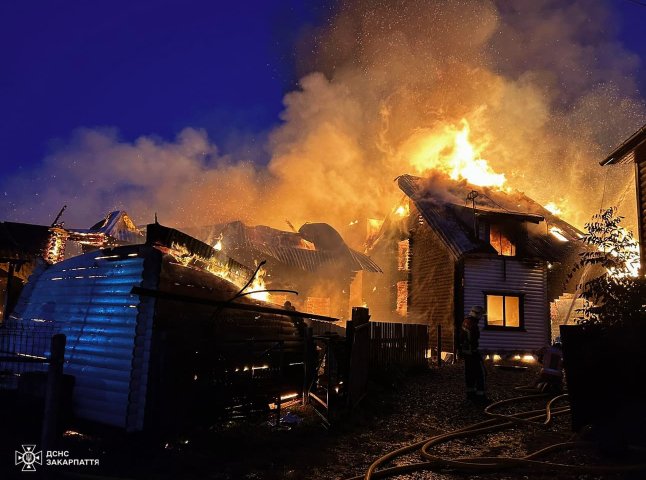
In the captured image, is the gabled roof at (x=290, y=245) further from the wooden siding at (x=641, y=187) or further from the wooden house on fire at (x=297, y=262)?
the wooden siding at (x=641, y=187)

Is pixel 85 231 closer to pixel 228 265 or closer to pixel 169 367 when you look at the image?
→ pixel 228 265

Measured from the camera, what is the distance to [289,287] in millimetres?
23812

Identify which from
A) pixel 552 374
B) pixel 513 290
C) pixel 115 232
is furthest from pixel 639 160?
pixel 115 232

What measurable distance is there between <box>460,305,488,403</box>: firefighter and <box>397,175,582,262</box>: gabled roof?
9349 mm

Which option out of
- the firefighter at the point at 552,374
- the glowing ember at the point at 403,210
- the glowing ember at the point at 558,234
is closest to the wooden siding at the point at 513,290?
the glowing ember at the point at 558,234

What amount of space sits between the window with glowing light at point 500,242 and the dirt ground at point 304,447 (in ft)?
42.1

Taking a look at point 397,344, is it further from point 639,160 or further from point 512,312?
point 512,312

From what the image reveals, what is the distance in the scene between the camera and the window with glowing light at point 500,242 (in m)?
19.9

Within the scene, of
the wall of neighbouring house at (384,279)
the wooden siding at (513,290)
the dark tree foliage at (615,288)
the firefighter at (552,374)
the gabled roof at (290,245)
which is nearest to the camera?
the dark tree foliage at (615,288)

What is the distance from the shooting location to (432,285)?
20781 mm

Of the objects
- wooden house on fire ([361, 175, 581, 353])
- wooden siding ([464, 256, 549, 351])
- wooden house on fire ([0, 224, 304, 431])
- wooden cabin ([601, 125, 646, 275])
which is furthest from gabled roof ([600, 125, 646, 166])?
wooden house on fire ([0, 224, 304, 431])

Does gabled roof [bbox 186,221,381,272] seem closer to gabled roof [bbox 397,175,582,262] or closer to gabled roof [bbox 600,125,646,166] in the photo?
gabled roof [bbox 397,175,582,262]

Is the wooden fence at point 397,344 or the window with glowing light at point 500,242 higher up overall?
the window with glowing light at point 500,242

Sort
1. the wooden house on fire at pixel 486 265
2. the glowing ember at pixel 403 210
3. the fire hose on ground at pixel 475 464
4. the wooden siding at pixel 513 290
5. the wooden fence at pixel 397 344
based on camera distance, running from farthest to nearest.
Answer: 1. the glowing ember at pixel 403 210
2. the wooden house on fire at pixel 486 265
3. the wooden siding at pixel 513 290
4. the wooden fence at pixel 397 344
5. the fire hose on ground at pixel 475 464
